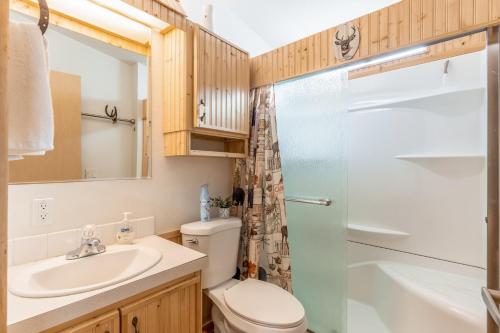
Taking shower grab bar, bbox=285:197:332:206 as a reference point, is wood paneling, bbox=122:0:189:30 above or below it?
above

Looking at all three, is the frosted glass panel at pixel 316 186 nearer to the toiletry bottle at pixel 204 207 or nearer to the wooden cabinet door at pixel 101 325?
the toiletry bottle at pixel 204 207

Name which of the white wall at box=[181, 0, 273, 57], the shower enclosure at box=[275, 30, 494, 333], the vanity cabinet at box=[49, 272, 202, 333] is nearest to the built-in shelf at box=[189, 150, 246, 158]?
the shower enclosure at box=[275, 30, 494, 333]

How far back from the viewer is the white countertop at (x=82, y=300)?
2.29ft

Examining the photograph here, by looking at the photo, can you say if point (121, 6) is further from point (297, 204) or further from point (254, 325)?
point (254, 325)

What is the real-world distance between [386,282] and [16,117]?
2.27 meters

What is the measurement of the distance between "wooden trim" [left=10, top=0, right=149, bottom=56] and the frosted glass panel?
97cm

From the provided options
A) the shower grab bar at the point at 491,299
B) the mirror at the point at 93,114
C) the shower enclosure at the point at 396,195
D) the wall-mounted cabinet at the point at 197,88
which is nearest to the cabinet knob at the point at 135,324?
the mirror at the point at 93,114

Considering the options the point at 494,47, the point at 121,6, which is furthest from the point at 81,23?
the point at 494,47

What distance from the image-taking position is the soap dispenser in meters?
1.28

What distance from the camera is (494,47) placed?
1081mm

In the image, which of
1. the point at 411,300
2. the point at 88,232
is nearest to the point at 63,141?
the point at 88,232

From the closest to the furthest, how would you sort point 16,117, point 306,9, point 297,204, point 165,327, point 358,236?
point 16,117 < point 165,327 < point 297,204 < point 306,9 < point 358,236

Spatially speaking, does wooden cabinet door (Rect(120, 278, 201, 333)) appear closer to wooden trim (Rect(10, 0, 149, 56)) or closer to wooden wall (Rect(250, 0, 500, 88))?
wooden trim (Rect(10, 0, 149, 56))

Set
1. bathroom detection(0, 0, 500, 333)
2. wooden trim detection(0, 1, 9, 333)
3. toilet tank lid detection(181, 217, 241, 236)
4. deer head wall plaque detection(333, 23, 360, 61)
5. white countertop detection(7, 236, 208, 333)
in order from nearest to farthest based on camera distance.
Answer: wooden trim detection(0, 1, 9, 333) → white countertop detection(7, 236, 208, 333) → bathroom detection(0, 0, 500, 333) → deer head wall plaque detection(333, 23, 360, 61) → toilet tank lid detection(181, 217, 241, 236)
